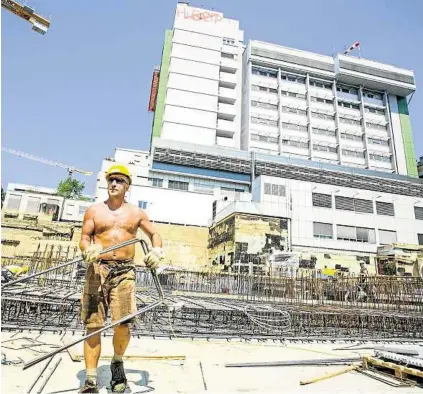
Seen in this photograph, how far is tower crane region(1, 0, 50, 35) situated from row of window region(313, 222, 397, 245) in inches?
1738

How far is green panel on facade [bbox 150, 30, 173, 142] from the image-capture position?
50.5 m

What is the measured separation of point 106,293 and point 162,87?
5471cm

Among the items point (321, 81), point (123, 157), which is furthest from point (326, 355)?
point (321, 81)

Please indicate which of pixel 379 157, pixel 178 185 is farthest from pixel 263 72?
pixel 178 185

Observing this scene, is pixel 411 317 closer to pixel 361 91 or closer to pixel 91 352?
pixel 91 352

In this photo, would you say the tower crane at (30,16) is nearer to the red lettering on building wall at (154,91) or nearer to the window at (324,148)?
the red lettering on building wall at (154,91)

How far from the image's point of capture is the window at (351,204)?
31.4 m

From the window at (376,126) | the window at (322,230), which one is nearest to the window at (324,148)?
the window at (376,126)

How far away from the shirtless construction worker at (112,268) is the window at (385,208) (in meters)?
33.6

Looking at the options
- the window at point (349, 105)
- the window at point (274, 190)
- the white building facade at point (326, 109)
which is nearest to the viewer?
the window at point (274, 190)

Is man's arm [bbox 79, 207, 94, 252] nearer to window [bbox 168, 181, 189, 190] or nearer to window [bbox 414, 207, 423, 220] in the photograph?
window [bbox 414, 207, 423, 220]

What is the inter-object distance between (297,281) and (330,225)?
64.7 feet

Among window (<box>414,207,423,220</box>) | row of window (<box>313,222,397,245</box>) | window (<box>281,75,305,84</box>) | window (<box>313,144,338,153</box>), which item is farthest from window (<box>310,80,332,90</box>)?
row of window (<box>313,222,397,245</box>)

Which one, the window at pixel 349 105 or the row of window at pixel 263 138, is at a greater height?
the window at pixel 349 105
